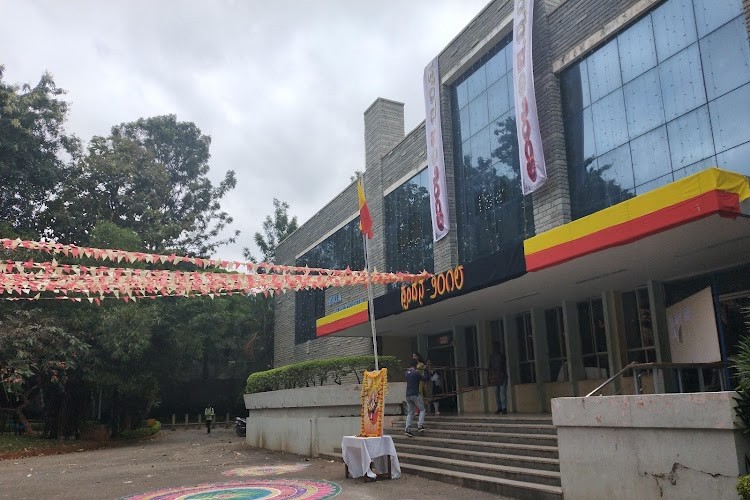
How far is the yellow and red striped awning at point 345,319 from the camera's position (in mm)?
17406

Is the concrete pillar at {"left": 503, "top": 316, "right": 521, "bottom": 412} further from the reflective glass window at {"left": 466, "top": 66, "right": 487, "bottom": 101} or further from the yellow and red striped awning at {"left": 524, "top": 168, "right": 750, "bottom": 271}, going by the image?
the reflective glass window at {"left": 466, "top": 66, "right": 487, "bottom": 101}

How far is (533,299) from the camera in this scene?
14773 mm

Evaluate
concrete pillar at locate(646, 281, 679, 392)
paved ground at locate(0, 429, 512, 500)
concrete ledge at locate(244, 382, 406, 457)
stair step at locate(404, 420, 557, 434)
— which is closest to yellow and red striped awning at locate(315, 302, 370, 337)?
concrete ledge at locate(244, 382, 406, 457)

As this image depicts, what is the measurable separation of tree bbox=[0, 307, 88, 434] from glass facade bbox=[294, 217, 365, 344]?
9372mm

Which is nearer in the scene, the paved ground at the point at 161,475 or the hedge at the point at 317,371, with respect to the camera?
the paved ground at the point at 161,475

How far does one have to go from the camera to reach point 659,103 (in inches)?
473

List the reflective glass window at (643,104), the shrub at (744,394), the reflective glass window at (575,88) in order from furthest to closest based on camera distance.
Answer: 1. the reflective glass window at (575,88)
2. the reflective glass window at (643,104)
3. the shrub at (744,394)

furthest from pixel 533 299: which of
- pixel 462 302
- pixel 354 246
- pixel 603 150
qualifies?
pixel 354 246

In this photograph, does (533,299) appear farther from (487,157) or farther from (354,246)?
(354,246)

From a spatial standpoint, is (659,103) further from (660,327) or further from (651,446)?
(651,446)

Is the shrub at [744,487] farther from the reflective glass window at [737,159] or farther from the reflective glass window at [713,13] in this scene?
the reflective glass window at [713,13]

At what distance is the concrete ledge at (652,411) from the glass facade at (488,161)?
7.72 meters

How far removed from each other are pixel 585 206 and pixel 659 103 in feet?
8.78

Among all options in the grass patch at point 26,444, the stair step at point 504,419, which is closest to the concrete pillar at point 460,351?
the stair step at point 504,419
